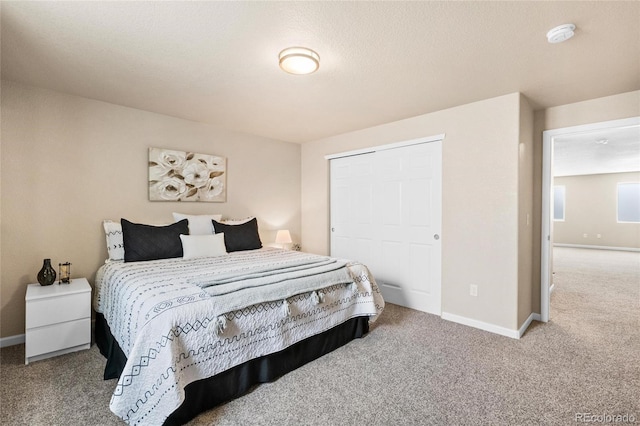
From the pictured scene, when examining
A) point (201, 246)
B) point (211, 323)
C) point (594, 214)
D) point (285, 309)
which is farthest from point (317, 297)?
point (594, 214)

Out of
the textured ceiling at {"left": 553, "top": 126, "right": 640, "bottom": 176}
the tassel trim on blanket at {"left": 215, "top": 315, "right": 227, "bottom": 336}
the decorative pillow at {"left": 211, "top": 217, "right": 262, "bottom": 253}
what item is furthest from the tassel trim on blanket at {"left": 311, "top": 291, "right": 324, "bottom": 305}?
the textured ceiling at {"left": 553, "top": 126, "right": 640, "bottom": 176}

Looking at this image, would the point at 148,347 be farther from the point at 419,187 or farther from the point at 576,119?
the point at 576,119

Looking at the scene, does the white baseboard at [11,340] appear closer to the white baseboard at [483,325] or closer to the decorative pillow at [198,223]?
the decorative pillow at [198,223]

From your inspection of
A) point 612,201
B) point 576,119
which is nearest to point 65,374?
point 576,119

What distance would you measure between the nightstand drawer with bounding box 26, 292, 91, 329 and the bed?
152 mm

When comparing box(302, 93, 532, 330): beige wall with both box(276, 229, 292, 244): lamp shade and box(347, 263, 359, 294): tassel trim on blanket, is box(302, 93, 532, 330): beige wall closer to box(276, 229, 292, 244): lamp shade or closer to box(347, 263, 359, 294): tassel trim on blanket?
box(347, 263, 359, 294): tassel trim on blanket

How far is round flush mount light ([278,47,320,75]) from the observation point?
2.06 meters

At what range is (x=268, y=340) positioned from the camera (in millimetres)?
2078

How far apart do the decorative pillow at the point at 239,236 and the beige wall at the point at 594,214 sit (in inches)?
387

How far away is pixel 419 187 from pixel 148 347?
122 inches

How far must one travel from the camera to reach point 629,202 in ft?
26.9

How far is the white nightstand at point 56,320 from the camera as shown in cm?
229

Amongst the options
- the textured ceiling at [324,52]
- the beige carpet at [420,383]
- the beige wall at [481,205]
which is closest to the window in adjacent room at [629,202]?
the beige carpet at [420,383]

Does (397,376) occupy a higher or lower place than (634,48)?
lower
